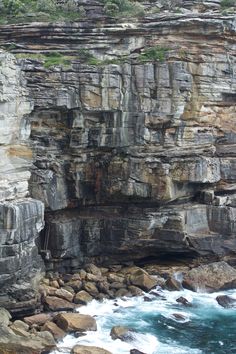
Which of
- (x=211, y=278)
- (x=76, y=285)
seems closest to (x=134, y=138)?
(x=76, y=285)

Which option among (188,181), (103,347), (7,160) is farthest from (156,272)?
(7,160)

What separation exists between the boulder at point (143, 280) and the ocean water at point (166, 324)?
72 centimetres

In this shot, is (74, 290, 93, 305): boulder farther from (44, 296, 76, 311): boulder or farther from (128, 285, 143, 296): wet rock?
(128, 285, 143, 296): wet rock

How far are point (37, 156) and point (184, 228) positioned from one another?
1117 centimetres

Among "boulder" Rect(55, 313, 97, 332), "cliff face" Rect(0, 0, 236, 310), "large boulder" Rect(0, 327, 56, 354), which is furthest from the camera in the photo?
"cliff face" Rect(0, 0, 236, 310)

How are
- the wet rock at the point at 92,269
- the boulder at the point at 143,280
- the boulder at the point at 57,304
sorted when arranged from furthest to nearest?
1. the wet rock at the point at 92,269
2. the boulder at the point at 143,280
3. the boulder at the point at 57,304

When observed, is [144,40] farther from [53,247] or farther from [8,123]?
[53,247]

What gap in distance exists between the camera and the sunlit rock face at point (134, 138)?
1436 inches

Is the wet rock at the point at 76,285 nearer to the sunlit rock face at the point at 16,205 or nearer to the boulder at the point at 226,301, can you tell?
the sunlit rock face at the point at 16,205

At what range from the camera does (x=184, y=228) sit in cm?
3847

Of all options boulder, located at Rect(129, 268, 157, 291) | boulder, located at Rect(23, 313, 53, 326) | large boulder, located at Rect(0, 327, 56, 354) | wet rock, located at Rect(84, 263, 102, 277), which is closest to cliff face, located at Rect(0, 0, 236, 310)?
wet rock, located at Rect(84, 263, 102, 277)

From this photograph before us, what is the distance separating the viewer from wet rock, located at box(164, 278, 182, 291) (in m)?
36.5

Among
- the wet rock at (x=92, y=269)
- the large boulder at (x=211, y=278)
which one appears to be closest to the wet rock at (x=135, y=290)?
the wet rock at (x=92, y=269)

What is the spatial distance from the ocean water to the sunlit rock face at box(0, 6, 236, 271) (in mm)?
4835
